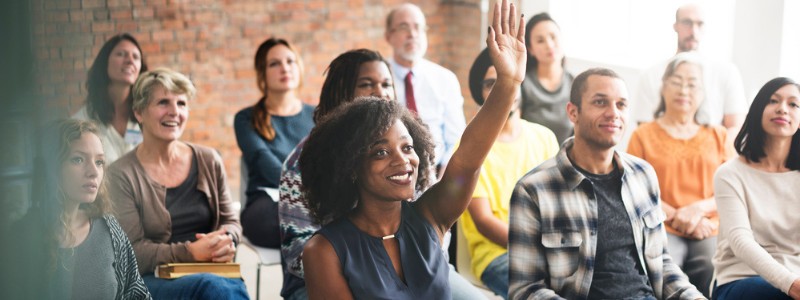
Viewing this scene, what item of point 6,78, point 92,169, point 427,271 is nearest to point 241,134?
point 92,169

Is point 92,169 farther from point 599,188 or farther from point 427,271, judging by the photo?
point 599,188

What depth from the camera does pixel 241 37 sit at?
6.20 m

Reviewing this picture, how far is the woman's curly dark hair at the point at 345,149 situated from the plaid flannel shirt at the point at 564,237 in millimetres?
546

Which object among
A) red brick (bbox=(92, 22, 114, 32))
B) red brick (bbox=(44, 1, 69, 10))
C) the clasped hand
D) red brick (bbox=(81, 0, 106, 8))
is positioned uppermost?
red brick (bbox=(81, 0, 106, 8))

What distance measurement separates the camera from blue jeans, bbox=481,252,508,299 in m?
2.92

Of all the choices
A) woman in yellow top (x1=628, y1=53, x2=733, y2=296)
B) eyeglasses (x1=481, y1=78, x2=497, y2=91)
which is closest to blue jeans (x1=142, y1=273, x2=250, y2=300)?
eyeglasses (x1=481, y1=78, x2=497, y2=91)

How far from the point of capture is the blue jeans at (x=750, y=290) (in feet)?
8.71

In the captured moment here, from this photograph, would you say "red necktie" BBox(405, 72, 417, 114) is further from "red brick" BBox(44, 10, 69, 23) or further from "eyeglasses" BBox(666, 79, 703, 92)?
"red brick" BBox(44, 10, 69, 23)

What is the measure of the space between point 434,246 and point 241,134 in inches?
64.3

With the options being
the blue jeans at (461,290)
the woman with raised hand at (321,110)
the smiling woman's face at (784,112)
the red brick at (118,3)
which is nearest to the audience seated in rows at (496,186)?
the blue jeans at (461,290)

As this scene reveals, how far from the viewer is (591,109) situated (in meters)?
2.51

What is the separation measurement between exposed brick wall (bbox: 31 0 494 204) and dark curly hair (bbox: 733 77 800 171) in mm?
3697

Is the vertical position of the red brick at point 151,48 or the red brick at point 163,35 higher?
the red brick at point 163,35

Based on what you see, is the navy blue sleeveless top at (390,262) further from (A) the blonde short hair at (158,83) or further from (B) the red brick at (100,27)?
(A) the blonde short hair at (158,83)
